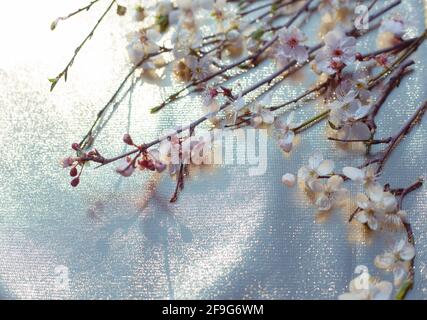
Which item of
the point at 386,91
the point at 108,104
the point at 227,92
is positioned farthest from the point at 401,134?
the point at 108,104

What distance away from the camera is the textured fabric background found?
0.59 meters

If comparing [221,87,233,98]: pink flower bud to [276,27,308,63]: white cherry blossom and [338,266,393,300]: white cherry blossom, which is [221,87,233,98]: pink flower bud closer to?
[276,27,308,63]: white cherry blossom

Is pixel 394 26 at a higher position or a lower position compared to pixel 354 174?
higher

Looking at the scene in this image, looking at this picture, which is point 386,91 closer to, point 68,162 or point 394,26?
point 394,26

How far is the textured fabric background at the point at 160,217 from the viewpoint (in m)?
0.59

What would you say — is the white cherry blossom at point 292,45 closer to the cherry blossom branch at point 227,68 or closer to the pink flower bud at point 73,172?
the cherry blossom branch at point 227,68

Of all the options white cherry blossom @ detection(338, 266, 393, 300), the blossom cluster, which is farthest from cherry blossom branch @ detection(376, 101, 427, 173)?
white cherry blossom @ detection(338, 266, 393, 300)

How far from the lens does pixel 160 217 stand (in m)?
0.62

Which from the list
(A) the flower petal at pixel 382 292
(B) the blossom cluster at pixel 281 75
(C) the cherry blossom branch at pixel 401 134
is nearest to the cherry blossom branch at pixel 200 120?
(B) the blossom cluster at pixel 281 75

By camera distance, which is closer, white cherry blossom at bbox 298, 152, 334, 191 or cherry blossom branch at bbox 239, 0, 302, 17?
white cherry blossom at bbox 298, 152, 334, 191

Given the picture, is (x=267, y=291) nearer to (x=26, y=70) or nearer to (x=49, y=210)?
(x=49, y=210)

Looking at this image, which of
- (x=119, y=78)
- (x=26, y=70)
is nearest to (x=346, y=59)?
(x=119, y=78)

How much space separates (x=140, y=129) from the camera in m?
0.68

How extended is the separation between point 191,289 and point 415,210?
0.22 meters
